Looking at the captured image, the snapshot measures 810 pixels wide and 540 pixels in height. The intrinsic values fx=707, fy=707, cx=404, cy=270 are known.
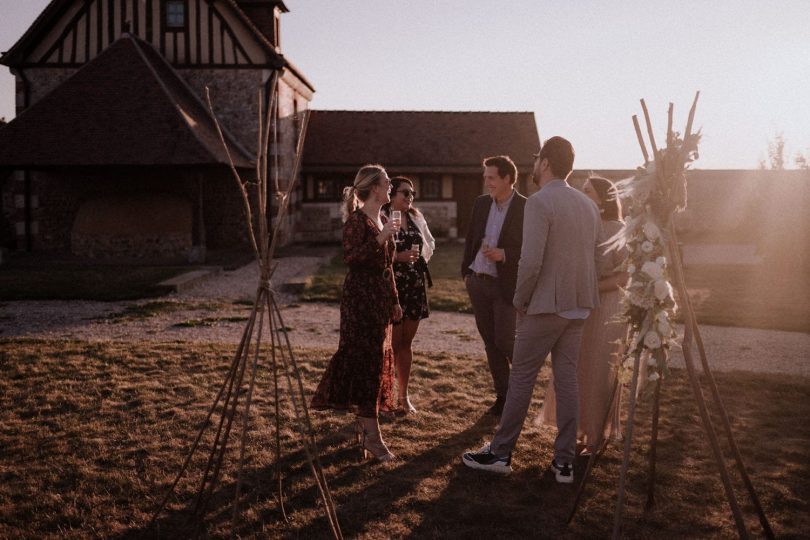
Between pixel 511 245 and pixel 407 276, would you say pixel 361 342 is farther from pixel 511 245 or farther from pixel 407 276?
pixel 511 245

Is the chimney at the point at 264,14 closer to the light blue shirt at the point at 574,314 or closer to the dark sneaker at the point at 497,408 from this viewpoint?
the dark sneaker at the point at 497,408

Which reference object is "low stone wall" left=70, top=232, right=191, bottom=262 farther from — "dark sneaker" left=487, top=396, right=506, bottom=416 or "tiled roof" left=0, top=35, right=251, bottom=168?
"dark sneaker" left=487, top=396, right=506, bottom=416

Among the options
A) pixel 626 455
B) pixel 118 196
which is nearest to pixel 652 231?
pixel 626 455

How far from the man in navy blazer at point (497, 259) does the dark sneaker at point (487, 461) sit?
999mm

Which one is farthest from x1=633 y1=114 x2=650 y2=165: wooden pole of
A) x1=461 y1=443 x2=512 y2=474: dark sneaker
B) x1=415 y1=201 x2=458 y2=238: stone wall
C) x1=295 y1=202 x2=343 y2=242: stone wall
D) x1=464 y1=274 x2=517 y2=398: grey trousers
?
x1=415 y1=201 x2=458 y2=238: stone wall

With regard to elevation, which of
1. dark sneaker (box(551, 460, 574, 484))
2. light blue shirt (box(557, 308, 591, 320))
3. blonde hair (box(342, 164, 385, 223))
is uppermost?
blonde hair (box(342, 164, 385, 223))

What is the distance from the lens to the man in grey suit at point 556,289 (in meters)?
3.95

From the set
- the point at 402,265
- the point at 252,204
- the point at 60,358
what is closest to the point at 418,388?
the point at 402,265

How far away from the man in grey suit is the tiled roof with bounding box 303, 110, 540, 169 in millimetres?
20842

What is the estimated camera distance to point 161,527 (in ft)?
11.7

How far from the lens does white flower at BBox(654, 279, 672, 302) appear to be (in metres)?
3.49

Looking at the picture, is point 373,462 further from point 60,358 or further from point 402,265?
point 60,358

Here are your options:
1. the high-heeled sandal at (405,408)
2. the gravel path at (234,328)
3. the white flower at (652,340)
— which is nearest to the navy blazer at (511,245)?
the high-heeled sandal at (405,408)

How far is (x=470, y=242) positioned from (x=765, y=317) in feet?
22.3
